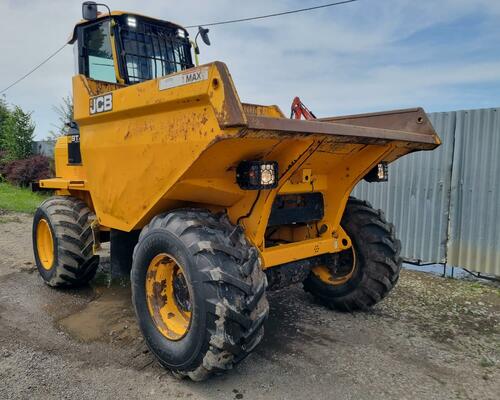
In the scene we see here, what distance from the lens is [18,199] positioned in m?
13.5

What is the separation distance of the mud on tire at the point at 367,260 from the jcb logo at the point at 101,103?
235 centimetres

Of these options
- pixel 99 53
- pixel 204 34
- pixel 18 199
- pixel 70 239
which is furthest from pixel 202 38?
pixel 18 199

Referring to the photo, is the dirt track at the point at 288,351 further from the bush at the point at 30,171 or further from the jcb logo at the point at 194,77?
the bush at the point at 30,171

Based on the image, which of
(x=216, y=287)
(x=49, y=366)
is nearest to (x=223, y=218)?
(x=216, y=287)

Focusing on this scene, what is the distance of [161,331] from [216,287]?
2.53ft

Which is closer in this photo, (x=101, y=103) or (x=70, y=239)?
(x=101, y=103)

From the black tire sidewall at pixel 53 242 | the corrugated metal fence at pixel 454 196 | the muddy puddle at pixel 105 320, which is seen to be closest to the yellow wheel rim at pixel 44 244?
the black tire sidewall at pixel 53 242

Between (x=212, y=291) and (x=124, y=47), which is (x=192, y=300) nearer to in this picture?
(x=212, y=291)

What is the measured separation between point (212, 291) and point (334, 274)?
6.54 ft

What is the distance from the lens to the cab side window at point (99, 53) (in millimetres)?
4559

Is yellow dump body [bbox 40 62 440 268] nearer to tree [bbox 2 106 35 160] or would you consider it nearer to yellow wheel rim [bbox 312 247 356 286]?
yellow wheel rim [bbox 312 247 356 286]

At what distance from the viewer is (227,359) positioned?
2.78 metres

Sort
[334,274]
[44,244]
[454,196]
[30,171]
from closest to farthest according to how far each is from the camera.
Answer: [334,274]
[44,244]
[454,196]
[30,171]

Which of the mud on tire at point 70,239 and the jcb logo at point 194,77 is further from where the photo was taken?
the mud on tire at point 70,239
